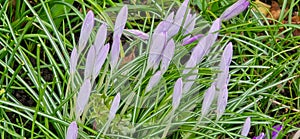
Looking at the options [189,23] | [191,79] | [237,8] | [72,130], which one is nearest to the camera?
[72,130]

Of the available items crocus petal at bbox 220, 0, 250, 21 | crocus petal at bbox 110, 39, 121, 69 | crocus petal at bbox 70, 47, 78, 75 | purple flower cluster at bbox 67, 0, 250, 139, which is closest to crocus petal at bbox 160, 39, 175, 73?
purple flower cluster at bbox 67, 0, 250, 139

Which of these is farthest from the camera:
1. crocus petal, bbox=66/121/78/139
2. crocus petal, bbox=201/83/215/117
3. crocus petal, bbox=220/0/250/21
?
crocus petal, bbox=220/0/250/21

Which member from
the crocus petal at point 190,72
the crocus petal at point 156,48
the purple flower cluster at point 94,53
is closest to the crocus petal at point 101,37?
the purple flower cluster at point 94,53

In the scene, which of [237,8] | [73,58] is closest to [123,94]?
[73,58]

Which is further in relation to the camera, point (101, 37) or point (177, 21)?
point (177, 21)

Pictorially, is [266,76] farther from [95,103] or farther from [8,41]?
[8,41]

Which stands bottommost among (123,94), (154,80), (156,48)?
(123,94)

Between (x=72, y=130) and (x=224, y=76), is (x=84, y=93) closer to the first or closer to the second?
(x=72, y=130)

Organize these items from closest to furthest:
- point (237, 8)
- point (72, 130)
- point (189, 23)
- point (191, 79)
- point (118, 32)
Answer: point (72, 130) < point (118, 32) < point (191, 79) < point (189, 23) < point (237, 8)

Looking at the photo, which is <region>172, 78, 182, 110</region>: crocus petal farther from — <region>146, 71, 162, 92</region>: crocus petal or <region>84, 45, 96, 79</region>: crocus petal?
<region>84, 45, 96, 79</region>: crocus petal
